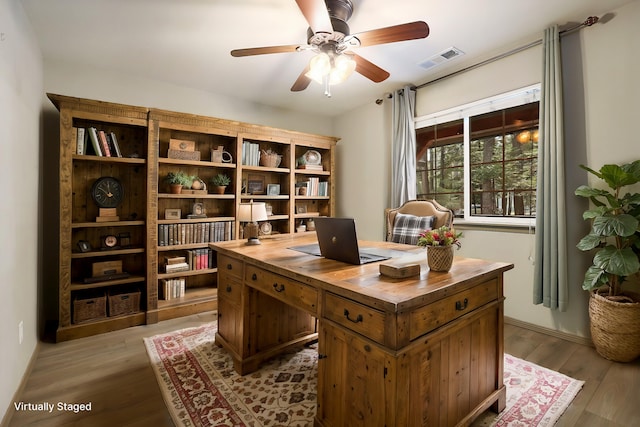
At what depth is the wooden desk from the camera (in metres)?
1.09

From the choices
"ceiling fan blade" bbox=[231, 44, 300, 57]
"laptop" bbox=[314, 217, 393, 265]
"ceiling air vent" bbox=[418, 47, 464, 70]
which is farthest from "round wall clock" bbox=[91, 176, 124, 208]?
"ceiling air vent" bbox=[418, 47, 464, 70]

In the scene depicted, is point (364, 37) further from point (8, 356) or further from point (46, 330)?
point (46, 330)

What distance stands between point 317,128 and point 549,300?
11.6 feet

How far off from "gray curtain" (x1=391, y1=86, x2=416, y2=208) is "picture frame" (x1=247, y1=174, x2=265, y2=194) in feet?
5.46

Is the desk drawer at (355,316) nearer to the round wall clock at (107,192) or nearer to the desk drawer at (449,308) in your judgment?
the desk drawer at (449,308)

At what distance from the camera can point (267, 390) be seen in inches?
70.9

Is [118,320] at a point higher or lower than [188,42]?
lower

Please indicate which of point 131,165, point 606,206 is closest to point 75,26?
point 131,165

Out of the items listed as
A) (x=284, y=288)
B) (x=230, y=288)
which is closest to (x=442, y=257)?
(x=284, y=288)

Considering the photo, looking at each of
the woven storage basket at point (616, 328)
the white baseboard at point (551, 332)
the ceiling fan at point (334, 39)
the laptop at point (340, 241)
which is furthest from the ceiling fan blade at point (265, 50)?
the white baseboard at point (551, 332)

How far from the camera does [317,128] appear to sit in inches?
183

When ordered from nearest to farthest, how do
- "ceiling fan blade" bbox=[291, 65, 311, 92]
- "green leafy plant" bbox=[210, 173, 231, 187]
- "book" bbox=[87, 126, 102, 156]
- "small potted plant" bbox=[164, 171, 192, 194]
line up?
"ceiling fan blade" bbox=[291, 65, 311, 92] → "book" bbox=[87, 126, 102, 156] → "small potted plant" bbox=[164, 171, 192, 194] → "green leafy plant" bbox=[210, 173, 231, 187]

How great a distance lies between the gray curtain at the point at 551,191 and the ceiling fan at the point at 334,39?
1.37 m

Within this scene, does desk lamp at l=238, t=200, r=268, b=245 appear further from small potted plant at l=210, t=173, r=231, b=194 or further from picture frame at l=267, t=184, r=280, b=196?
picture frame at l=267, t=184, r=280, b=196
